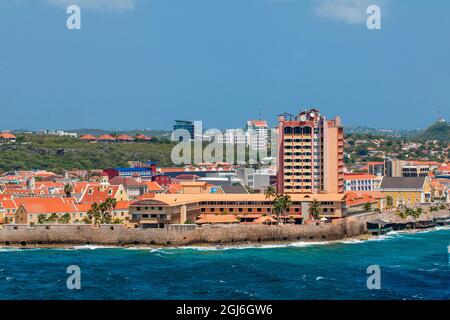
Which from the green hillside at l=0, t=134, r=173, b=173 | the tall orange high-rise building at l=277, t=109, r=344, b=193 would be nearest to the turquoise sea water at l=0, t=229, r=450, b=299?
the tall orange high-rise building at l=277, t=109, r=344, b=193

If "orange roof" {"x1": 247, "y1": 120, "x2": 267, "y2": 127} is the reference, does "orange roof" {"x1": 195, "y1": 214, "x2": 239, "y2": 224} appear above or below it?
below

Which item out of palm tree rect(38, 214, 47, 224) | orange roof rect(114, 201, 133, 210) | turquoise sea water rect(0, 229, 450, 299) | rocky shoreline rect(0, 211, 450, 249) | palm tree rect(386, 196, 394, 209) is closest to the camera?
turquoise sea water rect(0, 229, 450, 299)

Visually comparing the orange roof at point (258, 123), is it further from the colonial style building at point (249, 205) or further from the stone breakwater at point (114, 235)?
the stone breakwater at point (114, 235)

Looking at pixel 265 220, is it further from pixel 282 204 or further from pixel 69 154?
pixel 69 154

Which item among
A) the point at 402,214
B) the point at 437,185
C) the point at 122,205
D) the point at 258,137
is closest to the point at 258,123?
the point at 258,137

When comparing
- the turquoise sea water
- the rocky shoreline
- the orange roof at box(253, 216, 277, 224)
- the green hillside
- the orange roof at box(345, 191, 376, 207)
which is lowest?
the turquoise sea water

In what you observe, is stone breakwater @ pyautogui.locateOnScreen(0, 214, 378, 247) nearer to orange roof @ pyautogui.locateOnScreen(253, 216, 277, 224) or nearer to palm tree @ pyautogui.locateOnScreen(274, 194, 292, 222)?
orange roof @ pyautogui.locateOnScreen(253, 216, 277, 224)
